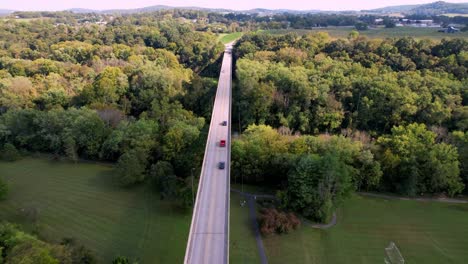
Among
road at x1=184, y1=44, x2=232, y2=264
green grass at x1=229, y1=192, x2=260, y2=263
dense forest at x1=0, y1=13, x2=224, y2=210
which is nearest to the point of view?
road at x1=184, y1=44, x2=232, y2=264

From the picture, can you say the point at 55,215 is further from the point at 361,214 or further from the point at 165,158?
the point at 361,214

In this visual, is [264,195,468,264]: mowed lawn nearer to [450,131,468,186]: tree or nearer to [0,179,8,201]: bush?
[450,131,468,186]: tree

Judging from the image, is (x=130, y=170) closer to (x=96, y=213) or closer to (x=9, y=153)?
(x=96, y=213)

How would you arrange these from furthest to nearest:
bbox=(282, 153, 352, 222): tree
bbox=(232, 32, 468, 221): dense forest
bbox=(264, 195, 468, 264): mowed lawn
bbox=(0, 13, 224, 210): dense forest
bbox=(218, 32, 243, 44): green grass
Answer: bbox=(218, 32, 243, 44): green grass, bbox=(0, 13, 224, 210): dense forest, bbox=(232, 32, 468, 221): dense forest, bbox=(282, 153, 352, 222): tree, bbox=(264, 195, 468, 264): mowed lawn

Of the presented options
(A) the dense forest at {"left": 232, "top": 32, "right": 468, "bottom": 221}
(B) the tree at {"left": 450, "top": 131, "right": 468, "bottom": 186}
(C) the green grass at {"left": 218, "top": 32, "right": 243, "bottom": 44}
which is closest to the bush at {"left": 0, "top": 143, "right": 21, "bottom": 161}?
(A) the dense forest at {"left": 232, "top": 32, "right": 468, "bottom": 221}

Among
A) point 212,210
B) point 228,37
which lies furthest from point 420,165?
point 228,37
